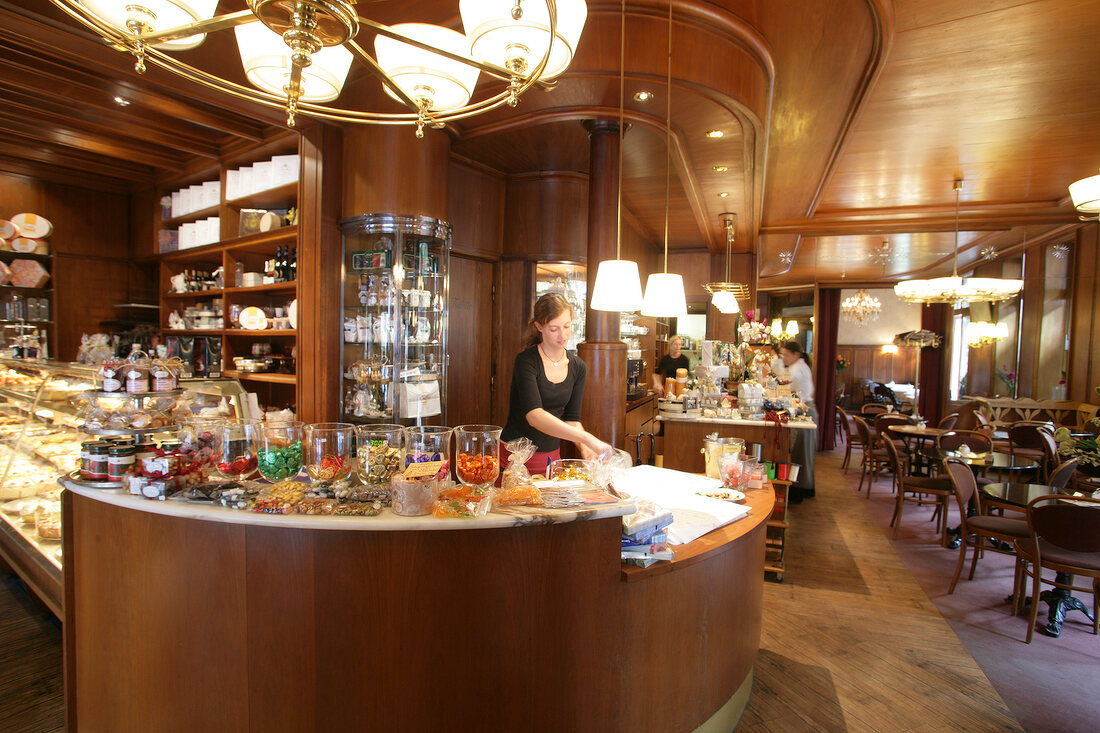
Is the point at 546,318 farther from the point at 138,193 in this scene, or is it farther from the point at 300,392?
the point at 138,193

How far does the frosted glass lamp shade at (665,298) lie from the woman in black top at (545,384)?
433 mm

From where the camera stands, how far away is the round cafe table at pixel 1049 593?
3.38 metres

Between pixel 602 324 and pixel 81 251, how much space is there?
609cm

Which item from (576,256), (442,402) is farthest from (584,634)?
(576,256)

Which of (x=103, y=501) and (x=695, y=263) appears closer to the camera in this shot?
(x=103, y=501)

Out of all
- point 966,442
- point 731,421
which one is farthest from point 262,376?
point 966,442

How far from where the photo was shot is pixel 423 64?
6.20 ft

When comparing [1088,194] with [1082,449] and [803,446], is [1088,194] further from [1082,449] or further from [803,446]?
[803,446]

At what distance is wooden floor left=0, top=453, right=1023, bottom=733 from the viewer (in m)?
2.44

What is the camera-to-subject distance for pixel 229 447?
180cm

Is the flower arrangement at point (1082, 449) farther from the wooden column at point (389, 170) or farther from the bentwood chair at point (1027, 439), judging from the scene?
the wooden column at point (389, 170)

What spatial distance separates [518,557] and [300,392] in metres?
3.03

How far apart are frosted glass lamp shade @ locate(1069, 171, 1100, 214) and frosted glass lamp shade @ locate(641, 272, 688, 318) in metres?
3.86

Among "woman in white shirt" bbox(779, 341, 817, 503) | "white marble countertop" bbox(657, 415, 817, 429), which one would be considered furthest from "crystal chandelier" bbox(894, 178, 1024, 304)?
"white marble countertop" bbox(657, 415, 817, 429)
